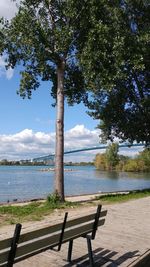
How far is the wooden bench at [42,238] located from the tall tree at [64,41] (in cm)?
977

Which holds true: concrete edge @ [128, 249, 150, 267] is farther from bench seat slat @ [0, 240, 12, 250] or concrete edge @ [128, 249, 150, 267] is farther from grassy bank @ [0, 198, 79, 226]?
grassy bank @ [0, 198, 79, 226]

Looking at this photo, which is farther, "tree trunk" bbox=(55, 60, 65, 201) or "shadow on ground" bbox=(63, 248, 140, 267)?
"tree trunk" bbox=(55, 60, 65, 201)

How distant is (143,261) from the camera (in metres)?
7.65

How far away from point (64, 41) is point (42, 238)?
39.4ft

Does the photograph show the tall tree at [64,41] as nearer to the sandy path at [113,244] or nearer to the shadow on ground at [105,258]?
the sandy path at [113,244]

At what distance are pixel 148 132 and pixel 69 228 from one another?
21.0 metres

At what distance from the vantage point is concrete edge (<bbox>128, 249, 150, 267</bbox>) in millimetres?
7299

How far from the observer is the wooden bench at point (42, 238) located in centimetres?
524

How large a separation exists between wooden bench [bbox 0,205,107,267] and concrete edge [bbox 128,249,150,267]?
2.72 ft

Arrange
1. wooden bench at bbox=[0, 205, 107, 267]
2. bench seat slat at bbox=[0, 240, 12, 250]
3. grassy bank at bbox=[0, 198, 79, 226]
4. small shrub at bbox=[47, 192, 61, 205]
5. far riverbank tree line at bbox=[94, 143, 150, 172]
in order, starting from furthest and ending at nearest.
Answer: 1. far riverbank tree line at bbox=[94, 143, 150, 172]
2. small shrub at bbox=[47, 192, 61, 205]
3. grassy bank at bbox=[0, 198, 79, 226]
4. wooden bench at bbox=[0, 205, 107, 267]
5. bench seat slat at bbox=[0, 240, 12, 250]

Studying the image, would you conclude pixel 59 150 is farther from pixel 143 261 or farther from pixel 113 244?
pixel 143 261

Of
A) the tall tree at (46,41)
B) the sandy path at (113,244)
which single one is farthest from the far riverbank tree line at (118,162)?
the sandy path at (113,244)

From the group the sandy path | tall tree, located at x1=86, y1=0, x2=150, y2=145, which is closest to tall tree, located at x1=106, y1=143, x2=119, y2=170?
tall tree, located at x1=86, y1=0, x2=150, y2=145

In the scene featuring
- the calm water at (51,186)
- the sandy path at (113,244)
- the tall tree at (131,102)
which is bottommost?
the sandy path at (113,244)
